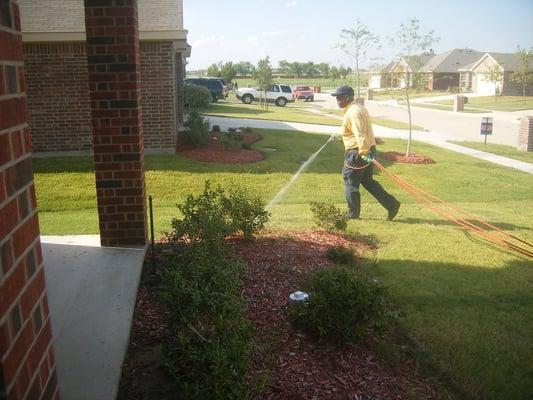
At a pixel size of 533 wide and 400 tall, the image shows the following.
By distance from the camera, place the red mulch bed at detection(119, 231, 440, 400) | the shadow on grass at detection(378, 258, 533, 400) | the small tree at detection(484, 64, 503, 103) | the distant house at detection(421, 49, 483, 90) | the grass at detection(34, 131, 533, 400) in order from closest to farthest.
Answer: the red mulch bed at detection(119, 231, 440, 400) → the shadow on grass at detection(378, 258, 533, 400) → the grass at detection(34, 131, 533, 400) → the small tree at detection(484, 64, 503, 103) → the distant house at detection(421, 49, 483, 90)

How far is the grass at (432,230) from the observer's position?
4051 millimetres

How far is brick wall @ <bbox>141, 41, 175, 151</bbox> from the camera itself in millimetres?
13086

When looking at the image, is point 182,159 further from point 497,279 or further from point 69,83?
point 497,279

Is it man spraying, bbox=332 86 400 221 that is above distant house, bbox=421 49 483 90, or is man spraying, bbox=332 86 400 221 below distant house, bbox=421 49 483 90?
below

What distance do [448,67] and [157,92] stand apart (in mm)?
73687

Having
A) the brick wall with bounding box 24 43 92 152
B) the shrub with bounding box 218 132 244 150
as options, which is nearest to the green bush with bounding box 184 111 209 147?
the shrub with bounding box 218 132 244 150

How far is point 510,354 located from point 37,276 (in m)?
3.60

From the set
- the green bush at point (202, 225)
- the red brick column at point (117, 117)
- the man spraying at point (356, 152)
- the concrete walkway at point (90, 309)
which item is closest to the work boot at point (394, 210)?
the man spraying at point (356, 152)

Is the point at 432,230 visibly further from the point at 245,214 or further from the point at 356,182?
the point at 245,214

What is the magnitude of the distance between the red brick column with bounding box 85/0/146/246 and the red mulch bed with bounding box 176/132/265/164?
8.01 metres

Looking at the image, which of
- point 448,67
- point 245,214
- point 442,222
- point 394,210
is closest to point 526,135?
point 442,222

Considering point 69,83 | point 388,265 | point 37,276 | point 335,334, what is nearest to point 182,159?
point 69,83

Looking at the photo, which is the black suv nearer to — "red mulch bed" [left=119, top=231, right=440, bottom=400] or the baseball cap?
the baseball cap

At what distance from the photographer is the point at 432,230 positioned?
782cm
